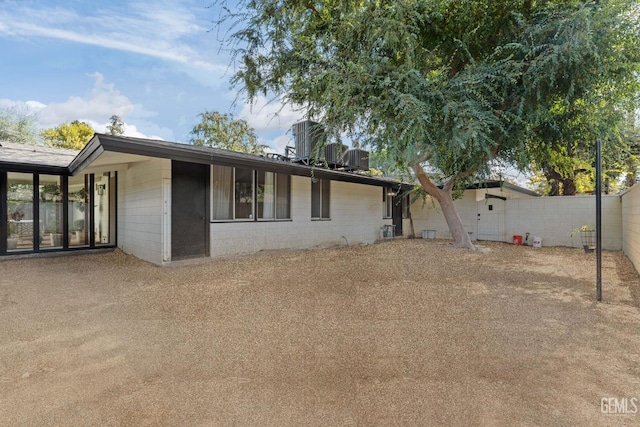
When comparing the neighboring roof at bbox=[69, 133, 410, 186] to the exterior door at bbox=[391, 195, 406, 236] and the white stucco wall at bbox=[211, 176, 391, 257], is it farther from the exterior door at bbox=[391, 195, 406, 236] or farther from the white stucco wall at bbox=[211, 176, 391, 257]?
the exterior door at bbox=[391, 195, 406, 236]

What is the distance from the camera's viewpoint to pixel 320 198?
10.3 metres

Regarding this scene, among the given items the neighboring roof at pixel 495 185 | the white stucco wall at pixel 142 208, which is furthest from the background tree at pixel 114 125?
the neighboring roof at pixel 495 185

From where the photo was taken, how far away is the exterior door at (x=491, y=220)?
41.0 feet

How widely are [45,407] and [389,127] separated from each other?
4.95 metres

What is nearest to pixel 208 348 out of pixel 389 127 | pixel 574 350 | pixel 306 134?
pixel 574 350

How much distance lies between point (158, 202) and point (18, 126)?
19745mm

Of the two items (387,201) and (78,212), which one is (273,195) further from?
(387,201)

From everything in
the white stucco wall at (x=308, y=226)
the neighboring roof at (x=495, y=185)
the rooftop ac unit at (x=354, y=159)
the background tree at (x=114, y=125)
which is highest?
the background tree at (x=114, y=125)

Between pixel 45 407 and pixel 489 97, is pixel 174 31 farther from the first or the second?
pixel 45 407

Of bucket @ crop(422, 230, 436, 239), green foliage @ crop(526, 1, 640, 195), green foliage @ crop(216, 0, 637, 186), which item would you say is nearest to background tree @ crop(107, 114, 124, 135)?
green foliage @ crop(216, 0, 637, 186)

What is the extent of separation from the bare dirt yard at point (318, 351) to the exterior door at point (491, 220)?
7129mm

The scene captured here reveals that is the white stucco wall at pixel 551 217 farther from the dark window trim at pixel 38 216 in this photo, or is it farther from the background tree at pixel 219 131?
the background tree at pixel 219 131

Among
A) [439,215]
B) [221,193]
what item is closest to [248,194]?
[221,193]

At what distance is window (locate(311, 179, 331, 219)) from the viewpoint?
33.0 feet
